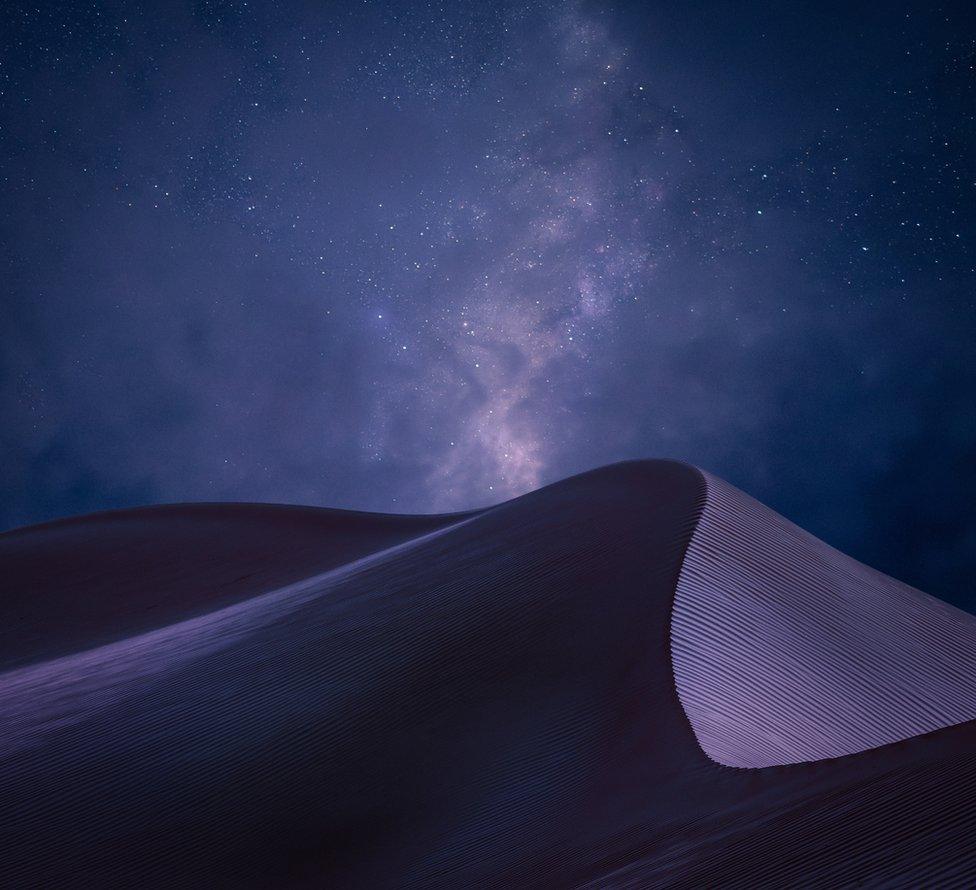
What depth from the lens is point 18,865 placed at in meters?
3.30

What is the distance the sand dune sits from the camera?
217cm

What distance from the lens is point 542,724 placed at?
12.2 ft

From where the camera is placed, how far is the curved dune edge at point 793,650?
363 centimetres

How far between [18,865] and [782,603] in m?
4.08

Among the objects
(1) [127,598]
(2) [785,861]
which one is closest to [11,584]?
(1) [127,598]

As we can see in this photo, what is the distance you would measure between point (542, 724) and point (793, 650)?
157cm

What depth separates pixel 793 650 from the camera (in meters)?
4.36

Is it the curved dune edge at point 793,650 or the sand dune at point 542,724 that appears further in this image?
the curved dune edge at point 793,650

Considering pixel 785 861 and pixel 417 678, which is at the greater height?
pixel 417 678

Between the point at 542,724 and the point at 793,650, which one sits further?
the point at 793,650

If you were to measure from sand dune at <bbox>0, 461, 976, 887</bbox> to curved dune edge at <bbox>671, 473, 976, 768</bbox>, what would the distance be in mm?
19

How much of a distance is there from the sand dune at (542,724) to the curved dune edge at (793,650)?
0.06ft

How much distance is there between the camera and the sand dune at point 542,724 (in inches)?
85.3

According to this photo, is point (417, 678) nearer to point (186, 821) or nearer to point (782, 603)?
A: point (186, 821)
